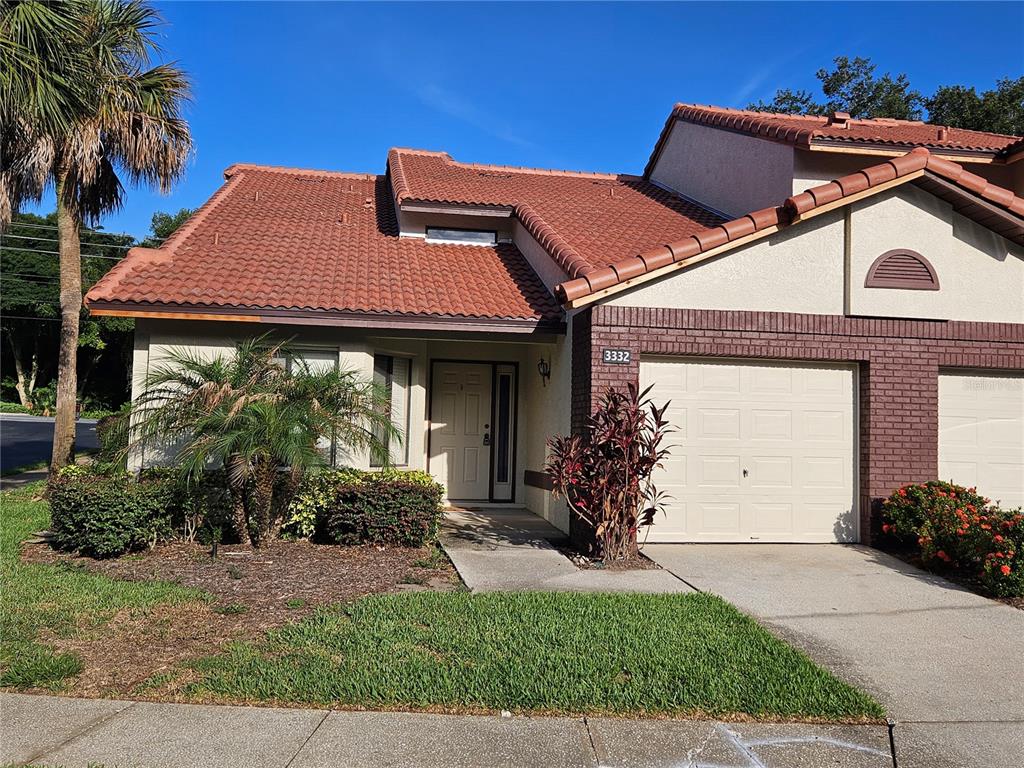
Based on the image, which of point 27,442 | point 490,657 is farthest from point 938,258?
point 27,442

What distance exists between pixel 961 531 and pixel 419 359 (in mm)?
7526

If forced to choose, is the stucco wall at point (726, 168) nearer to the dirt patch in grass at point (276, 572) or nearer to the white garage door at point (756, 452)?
the white garage door at point (756, 452)

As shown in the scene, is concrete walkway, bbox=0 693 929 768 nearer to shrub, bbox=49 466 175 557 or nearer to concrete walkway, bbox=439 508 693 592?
concrete walkway, bbox=439 508 693 592

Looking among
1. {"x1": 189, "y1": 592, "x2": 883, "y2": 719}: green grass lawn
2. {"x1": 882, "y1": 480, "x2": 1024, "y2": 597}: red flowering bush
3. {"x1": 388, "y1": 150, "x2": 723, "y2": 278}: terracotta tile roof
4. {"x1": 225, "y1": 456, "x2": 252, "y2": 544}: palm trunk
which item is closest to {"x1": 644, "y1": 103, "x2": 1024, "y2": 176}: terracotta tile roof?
{"x1": 388, "y1": 150, "x2": 723, "y2": 278}: terracotta tile roof

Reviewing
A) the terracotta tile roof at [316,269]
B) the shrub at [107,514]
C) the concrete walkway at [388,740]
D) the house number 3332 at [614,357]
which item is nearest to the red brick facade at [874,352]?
the house number 3332 at [614,357]

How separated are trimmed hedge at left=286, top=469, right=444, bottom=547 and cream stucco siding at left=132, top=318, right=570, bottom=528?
132 cm

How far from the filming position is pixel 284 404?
333 inches

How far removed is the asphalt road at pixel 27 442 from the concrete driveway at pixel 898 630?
16.5 m

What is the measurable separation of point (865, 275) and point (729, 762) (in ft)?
23.9

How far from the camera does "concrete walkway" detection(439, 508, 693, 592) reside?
7305 millimetres

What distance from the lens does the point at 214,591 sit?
6844 millimetres

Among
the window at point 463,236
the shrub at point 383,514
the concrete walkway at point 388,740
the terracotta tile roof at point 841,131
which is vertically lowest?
the concrete walkway at point 388,740

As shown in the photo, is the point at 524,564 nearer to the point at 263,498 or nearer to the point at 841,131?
the point at 263,498

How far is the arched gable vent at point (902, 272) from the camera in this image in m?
9.48
